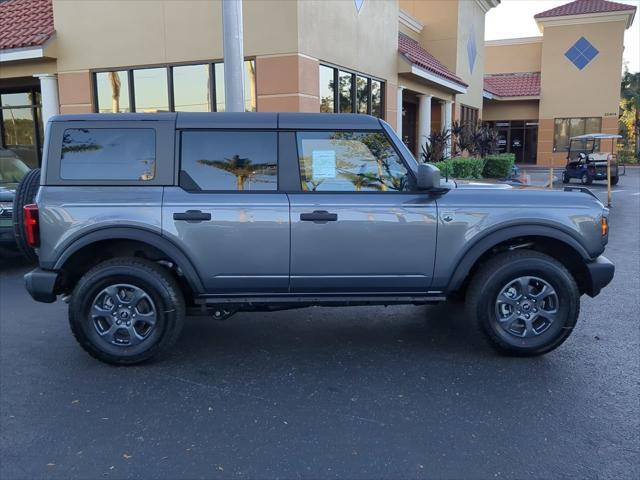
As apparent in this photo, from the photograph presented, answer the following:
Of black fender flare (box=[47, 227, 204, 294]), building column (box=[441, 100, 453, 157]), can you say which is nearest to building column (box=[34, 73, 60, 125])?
black fender flare (box=[47, 227, 204, 294])

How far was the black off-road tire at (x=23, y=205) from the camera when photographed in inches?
182

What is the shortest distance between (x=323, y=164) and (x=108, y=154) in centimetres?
172

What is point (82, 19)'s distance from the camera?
461 inches

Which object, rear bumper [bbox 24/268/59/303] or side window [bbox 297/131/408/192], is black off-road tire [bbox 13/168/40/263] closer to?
rear bumper [bbox 24/268/59/303]

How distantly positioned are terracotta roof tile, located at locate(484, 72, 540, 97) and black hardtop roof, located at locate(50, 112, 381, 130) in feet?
104

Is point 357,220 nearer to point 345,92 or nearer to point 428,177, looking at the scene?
point 428,177

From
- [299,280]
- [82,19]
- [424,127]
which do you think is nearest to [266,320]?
[299,280]

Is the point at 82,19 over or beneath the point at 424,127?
over

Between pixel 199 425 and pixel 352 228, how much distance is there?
1.82 m

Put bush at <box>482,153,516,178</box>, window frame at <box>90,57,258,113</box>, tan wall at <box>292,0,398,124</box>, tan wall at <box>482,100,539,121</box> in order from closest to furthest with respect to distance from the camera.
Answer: tan wall at <box>292,0,398,124</box> < window frame at <box>90,57,258,113</box> < bush at <box>482,153,516,178</box> < tan wall at <box>482,100,539,121</box>

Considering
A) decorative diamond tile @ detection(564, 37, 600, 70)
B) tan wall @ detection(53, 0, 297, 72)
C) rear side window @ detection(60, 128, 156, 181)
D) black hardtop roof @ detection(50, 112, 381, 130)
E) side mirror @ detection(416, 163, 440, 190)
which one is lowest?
side mirror @ detection(416, 163, 440, 190)

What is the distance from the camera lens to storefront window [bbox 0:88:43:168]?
583 inches

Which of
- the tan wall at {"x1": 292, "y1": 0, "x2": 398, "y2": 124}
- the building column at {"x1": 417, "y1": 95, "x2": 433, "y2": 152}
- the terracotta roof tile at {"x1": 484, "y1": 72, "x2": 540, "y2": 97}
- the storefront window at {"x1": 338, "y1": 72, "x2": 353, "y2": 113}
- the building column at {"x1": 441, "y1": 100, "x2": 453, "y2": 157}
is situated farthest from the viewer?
the terracotta roof tile at {"x1": 484, "y1": 72, "x2": 540, "y2": 97}

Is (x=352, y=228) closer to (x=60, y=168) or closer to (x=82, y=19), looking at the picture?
(x=60, y=168)
